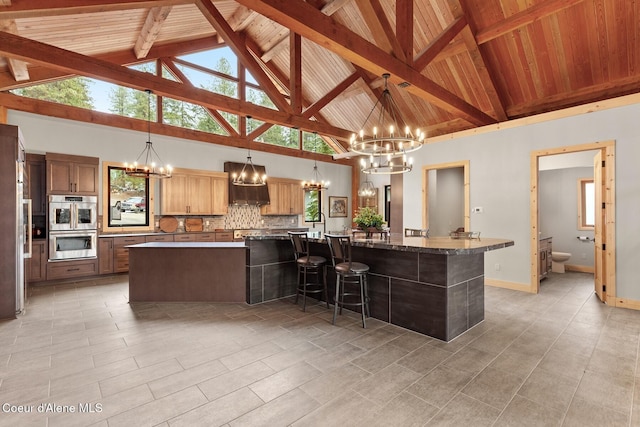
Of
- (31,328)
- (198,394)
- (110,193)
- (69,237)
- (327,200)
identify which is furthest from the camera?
(327,200)

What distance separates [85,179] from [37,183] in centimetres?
81

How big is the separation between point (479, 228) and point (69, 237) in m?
8.03

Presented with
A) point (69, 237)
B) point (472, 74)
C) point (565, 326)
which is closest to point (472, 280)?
point (565, 326)

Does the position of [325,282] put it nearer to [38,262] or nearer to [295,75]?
[295,75]

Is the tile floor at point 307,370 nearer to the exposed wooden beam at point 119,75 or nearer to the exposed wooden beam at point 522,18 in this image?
the exposed wooden beam at point 119,75

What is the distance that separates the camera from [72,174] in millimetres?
5957

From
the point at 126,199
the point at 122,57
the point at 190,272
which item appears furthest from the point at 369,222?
Answer: the point at 122,57

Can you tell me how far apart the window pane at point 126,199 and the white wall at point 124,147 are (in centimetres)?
43

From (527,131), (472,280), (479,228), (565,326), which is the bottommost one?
(565,326)

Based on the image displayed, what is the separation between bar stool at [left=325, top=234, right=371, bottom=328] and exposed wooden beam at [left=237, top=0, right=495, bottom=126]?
7.38 ft

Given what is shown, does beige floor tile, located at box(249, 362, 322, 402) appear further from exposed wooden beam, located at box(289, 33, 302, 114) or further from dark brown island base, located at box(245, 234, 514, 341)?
exposed wooden beam, located at box(289, 33, 302, 114)

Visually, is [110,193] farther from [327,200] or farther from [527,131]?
[527,131]

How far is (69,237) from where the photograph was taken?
230 inches

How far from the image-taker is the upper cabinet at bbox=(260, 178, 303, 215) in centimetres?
916
